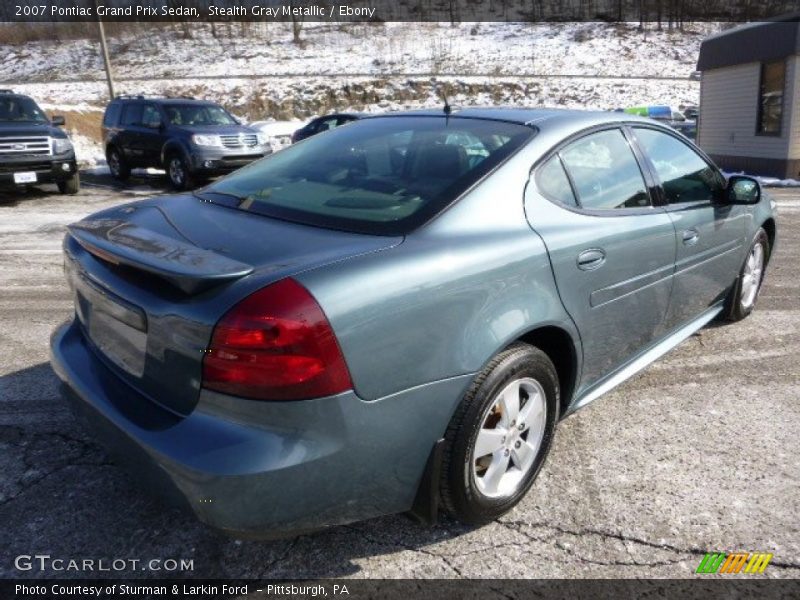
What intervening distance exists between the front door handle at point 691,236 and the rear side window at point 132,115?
518 inches

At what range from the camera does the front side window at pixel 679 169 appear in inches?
136

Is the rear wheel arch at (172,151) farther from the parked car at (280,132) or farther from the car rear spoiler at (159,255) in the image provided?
the car rear spoiler at (159,255)

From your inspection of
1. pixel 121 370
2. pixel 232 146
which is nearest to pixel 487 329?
pixel 121 370

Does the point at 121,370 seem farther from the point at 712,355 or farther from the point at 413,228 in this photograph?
the point at 712,355

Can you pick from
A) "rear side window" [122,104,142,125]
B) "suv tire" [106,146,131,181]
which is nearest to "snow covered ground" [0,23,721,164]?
"suv tire" [106,146,131,181]

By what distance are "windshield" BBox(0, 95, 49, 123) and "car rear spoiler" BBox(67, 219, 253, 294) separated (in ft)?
36.9

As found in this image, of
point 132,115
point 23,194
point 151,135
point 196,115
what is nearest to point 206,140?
point 196,115

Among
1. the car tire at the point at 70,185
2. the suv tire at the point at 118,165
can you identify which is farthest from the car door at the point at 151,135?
the car tire at the point at 70,185

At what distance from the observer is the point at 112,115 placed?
49.0 feet

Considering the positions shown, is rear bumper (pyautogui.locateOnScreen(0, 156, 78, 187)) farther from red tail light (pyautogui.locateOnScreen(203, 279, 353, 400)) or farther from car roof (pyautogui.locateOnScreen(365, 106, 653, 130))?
red tail light (pyautogui.locateOnScreen(203, 279, 353, 400))

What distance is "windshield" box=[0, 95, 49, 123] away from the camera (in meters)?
11.8

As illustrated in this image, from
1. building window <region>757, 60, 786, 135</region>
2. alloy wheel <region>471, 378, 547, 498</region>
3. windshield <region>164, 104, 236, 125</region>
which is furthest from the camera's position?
building window <region>757, 60, 786, 135</region>

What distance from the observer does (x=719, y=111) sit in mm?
17406

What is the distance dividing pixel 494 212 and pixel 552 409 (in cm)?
86
